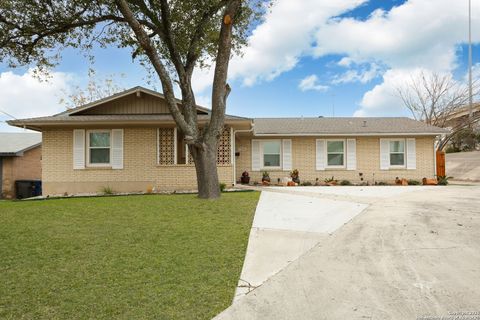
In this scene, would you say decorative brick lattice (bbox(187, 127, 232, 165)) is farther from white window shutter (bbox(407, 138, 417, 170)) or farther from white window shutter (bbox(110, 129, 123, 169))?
white window shutter (bbox(407, 138, 417, 170))

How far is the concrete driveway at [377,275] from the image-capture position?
3.21m

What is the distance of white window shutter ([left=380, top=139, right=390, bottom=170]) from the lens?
53.6 ft

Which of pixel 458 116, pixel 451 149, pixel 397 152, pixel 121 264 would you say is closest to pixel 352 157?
pixel 397 152

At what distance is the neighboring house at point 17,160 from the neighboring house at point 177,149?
17.4 ft

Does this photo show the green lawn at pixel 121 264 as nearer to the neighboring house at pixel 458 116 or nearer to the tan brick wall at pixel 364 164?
the tan brick wall at pixel 364 164

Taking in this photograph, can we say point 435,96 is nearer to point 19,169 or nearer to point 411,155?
point 411,155

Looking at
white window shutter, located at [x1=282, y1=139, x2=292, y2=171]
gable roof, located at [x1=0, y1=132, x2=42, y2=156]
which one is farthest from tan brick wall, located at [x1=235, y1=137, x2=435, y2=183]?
gable roof, located at [x1=0, y1=132, x2=42, y2=156]

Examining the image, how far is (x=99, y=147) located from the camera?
13656 mm

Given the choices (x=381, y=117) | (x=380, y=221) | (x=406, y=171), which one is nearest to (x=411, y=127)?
(x=406, y=171)

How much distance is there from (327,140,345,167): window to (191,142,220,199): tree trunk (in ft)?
28.6

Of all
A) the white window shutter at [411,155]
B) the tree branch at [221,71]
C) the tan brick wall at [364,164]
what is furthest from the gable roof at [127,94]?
the white window shutter at [411,155]

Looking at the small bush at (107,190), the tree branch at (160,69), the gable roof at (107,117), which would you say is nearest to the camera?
the tree branch at (160,69)

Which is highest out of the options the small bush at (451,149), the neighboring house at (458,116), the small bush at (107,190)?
the neighboring house at (458,116)

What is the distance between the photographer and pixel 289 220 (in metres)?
6.98
